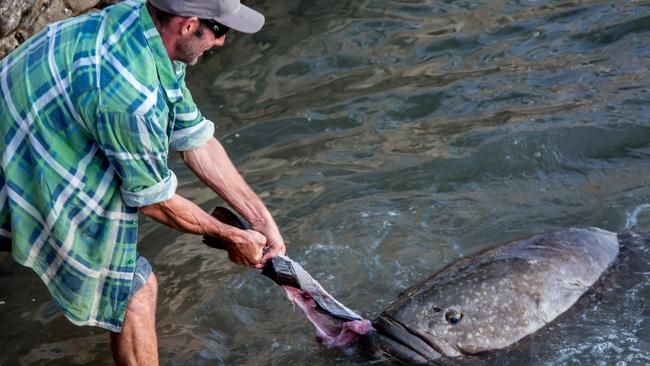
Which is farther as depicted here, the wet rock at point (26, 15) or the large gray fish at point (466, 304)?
the wet rock at point (26, 15)

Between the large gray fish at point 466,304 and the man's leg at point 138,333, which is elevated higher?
the man's leg at point 138,333

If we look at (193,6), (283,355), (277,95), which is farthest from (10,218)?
(277,95)

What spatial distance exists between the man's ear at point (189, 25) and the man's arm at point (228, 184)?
0.93 metres

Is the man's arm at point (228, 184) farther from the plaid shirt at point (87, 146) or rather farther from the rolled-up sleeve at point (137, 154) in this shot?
the rolled-up sleeve at point (137, 154)

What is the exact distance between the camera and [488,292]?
4.82 m

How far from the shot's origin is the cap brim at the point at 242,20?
4156mm

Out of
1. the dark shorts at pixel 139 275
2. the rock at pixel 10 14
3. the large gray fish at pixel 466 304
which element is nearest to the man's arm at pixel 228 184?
the large gray fish at pixel 466 304

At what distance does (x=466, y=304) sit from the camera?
4766 mm

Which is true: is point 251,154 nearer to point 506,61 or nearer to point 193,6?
point 506,61

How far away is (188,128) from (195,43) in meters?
0.70

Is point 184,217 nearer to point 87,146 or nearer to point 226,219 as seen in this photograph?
point 226,219

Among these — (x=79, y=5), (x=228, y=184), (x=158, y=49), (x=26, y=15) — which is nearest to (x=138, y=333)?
(x=228, y=184)

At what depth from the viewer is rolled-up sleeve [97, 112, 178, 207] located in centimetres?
403

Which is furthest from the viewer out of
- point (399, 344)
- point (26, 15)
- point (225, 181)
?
point (26, 15)
